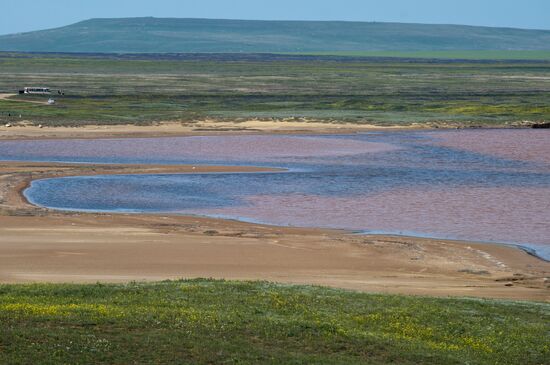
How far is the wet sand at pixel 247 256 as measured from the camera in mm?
22156

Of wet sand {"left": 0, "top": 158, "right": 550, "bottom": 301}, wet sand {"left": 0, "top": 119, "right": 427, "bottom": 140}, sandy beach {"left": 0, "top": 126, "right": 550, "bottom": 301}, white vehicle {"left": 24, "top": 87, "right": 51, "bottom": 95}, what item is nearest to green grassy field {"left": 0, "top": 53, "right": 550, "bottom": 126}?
white vehicle {"left": 24, "top": 87, "right": 51, "bottom": 95}

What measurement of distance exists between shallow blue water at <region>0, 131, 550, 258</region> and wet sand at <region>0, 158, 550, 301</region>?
2.27 m

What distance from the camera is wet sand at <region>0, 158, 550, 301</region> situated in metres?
22.2

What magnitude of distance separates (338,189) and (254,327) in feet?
77.1

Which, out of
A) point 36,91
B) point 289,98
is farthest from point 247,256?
point 36,91

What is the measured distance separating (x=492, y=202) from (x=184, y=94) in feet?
173

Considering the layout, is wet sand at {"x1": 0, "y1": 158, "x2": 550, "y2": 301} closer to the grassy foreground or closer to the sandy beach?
the sandy beach

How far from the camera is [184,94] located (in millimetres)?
85688

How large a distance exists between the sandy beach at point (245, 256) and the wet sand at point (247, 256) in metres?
0.02

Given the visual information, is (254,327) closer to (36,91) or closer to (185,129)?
(185,129)

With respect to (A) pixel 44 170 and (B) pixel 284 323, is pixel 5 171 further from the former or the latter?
(B) pixel 284 323

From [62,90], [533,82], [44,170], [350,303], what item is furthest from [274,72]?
[350,303]

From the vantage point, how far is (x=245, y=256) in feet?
81.7

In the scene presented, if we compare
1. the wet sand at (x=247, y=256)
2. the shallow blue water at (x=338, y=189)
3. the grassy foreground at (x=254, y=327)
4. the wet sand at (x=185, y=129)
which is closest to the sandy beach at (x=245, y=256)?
the wet sand at (x=247, y=256)
